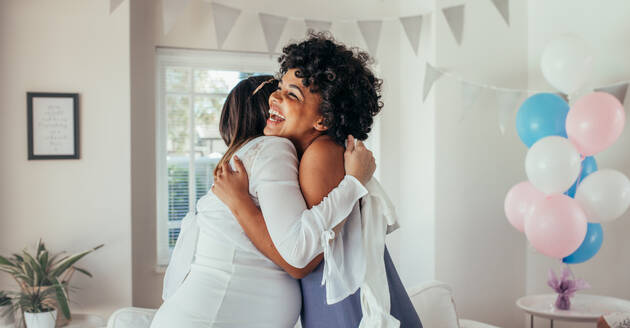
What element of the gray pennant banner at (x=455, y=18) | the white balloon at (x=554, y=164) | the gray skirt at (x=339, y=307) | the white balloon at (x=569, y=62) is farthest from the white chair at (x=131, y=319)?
the gray pennant banner at (x=455, y=18)

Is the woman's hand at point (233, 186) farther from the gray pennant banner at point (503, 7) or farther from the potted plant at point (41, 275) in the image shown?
the gray pennant banner at point (503, 7)

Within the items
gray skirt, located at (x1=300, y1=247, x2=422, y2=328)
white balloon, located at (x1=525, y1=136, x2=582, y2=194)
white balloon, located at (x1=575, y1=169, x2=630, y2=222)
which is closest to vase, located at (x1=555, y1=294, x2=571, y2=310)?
white balloon, located at (x1=575, y1=169, x2=630, y2=222)

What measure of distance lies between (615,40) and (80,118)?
127 inches

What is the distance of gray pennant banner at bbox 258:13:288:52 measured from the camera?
11.2 ft

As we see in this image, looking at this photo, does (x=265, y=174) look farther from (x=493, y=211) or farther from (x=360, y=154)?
(x=493, y=211)

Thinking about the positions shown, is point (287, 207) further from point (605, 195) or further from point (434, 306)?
point (605, 195)

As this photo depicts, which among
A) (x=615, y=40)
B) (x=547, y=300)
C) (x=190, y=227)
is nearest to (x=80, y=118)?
(x=190, y=227)

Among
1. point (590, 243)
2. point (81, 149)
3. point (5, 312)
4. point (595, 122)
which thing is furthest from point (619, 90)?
point (5, 312)

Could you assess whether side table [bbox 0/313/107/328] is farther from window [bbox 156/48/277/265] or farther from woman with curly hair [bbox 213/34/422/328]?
woman with curly hair [bbox 213/34/422/328]

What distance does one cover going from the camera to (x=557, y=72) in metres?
2.66

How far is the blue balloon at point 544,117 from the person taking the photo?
104 inches

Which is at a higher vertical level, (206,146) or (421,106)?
(421,106)

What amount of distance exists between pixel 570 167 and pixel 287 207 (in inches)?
68.7

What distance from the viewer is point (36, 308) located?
9.02 feet
